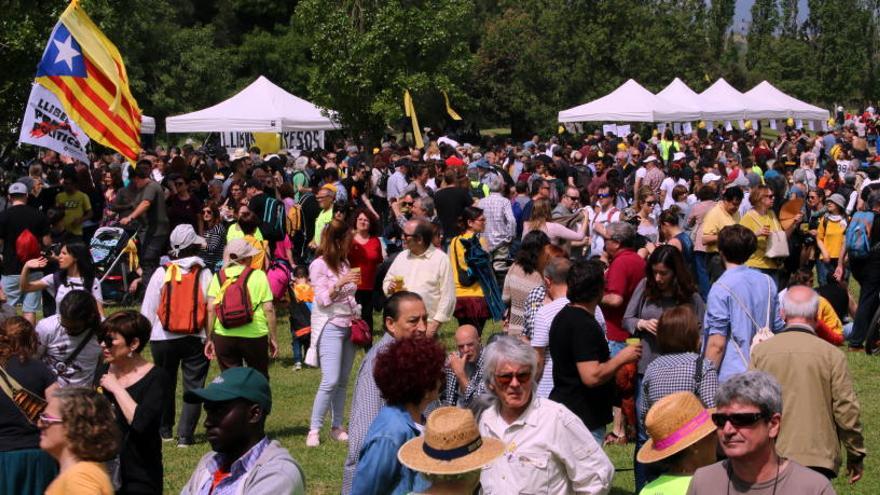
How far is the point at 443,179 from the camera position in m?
17.7

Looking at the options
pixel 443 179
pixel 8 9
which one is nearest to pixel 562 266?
pixel 443 179

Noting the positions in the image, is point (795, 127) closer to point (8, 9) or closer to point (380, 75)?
point (380, 75)

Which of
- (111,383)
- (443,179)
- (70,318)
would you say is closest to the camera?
(111,383)

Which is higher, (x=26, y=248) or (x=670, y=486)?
(x=670, y=486)

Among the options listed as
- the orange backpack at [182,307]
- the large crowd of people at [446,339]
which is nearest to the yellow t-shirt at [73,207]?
the large crowd of people at [446,339]

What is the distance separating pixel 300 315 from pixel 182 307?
11.8ft

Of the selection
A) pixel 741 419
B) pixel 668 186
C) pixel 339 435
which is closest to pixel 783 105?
pixel 668 186

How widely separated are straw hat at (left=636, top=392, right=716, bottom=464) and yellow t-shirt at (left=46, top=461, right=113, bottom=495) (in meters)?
2.08

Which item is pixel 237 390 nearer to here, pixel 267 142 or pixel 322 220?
pixel 322 220

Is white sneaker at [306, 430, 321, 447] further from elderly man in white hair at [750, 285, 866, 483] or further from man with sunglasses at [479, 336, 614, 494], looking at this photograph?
man with sunglasses at [479, 336, 614, 494]

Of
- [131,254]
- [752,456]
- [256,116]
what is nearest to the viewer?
[752,456]

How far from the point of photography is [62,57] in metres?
16.1

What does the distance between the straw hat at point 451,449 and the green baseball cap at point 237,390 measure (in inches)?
24.7

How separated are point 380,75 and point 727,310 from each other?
25.7 meters
